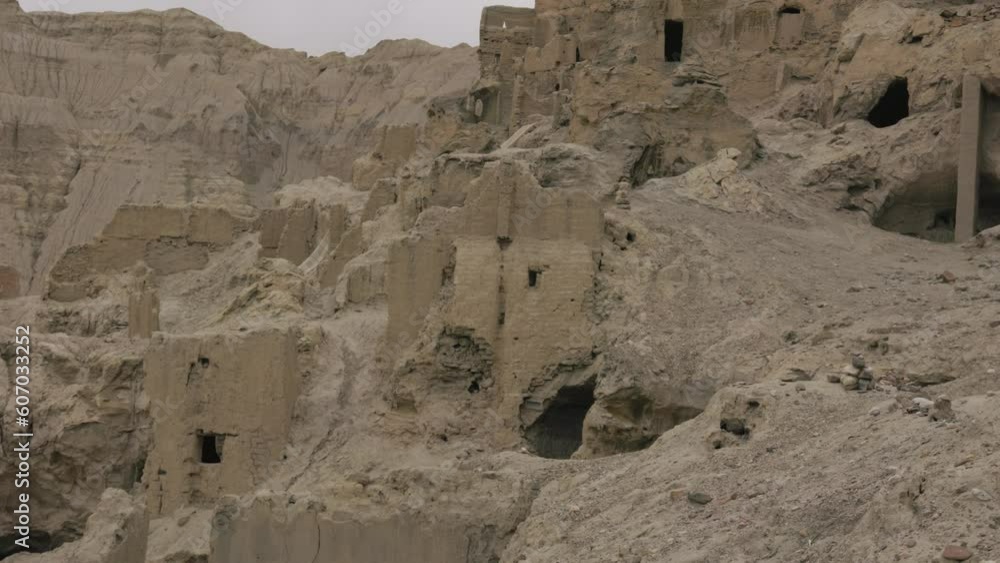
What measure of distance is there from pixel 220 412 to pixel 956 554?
1325 cm

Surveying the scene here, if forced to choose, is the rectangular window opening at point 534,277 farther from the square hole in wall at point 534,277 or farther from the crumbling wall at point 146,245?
the crumbling wall at point 146,245

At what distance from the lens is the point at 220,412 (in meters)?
20.5

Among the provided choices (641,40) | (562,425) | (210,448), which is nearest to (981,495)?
(562,425)

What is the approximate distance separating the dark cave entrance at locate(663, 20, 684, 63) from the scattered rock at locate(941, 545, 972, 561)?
2247 centimetres

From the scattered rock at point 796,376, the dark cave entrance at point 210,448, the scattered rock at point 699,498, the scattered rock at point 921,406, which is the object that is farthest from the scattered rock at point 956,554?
the dark cave entrance at point 210,448

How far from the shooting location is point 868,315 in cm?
1825

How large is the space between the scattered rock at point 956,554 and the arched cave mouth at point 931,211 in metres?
15.8

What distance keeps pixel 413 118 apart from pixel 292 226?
94.1 feet

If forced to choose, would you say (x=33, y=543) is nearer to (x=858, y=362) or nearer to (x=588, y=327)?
(x=588, y=327)

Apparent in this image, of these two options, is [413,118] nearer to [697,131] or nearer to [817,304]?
[697,131]

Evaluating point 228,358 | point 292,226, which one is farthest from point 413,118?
point 228,358

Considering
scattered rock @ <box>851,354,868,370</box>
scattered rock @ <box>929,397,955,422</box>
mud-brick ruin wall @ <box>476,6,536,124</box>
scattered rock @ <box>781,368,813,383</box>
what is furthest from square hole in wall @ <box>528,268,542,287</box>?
mud-brick ruin wall @ <box>476,6,536,124</box>

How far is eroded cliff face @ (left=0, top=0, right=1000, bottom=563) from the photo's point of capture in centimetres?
1270

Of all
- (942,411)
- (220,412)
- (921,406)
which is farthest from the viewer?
(220,412)
